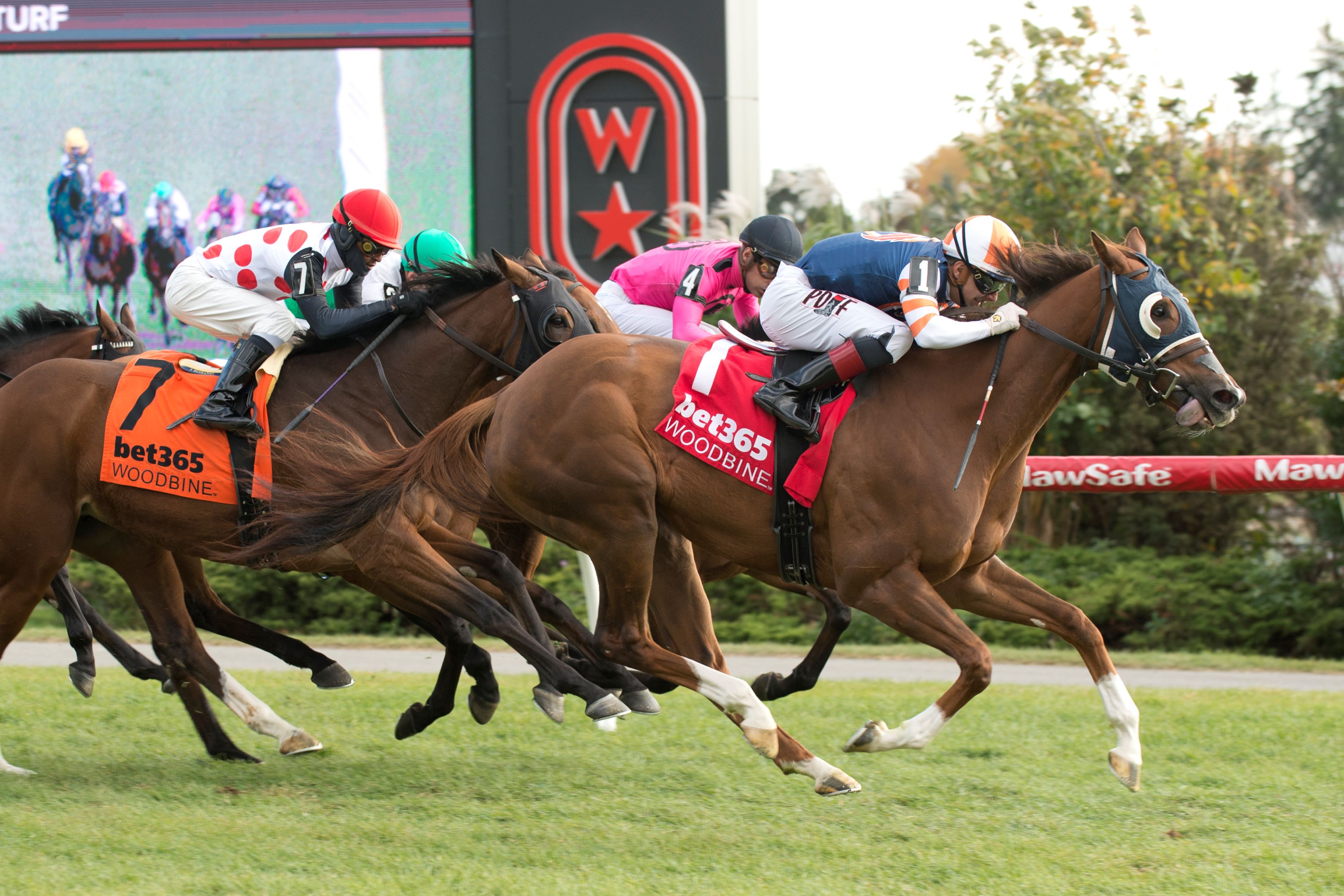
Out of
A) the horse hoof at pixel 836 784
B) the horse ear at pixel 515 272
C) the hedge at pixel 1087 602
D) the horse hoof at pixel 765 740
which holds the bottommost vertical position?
the hedge at pixel 1087 602

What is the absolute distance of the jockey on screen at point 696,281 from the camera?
5172mm

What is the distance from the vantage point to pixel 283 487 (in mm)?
4945

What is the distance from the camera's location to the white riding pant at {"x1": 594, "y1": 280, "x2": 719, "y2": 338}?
605 centimetres

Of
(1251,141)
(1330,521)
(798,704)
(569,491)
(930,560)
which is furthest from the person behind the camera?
(1251,141)

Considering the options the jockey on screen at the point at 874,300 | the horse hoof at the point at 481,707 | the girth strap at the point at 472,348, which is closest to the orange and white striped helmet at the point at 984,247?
the jockey on screen at the point at 874,300

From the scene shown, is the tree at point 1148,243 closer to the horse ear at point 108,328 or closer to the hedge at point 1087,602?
the hedge at point 1087,602

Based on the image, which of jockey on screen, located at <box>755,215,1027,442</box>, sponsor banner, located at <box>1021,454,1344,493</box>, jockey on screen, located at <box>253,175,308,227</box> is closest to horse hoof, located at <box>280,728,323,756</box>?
jockey on screen, located at <box>755,215,1027,442</box>

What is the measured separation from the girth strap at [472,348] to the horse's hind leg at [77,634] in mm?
2167

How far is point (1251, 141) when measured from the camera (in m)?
14.8

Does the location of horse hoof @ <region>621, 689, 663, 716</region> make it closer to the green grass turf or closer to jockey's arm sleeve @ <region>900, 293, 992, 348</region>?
the green grass turf

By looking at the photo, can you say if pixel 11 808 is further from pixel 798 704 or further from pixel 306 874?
pixel 798 704

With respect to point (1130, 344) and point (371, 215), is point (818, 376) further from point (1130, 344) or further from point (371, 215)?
point (371, 215)

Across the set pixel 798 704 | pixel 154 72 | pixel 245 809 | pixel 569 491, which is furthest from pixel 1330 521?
pixel 154 72

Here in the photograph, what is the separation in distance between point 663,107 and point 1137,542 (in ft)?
16.9
